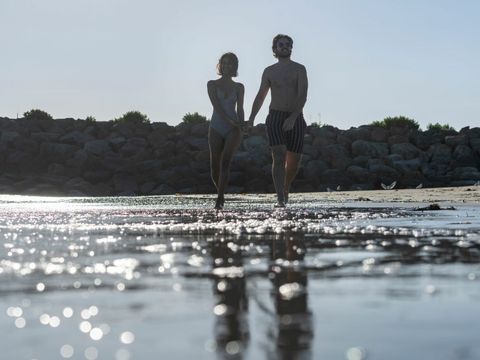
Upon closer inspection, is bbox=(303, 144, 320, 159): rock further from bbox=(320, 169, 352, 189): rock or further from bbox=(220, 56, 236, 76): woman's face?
bbox=(220, 56, 236, 76): woman's face

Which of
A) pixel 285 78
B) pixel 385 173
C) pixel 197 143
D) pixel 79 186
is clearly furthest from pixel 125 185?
pixel 285 78

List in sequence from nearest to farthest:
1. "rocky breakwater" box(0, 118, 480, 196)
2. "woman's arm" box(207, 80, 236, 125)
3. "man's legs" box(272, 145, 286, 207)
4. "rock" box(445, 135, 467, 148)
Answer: "man's legs" box(272, 145, 286, 207) < "woman's arm" box(207, 80, 236, 125) < "rocky breakwater" box(0, 118, 480, 196) < "rock" box(445, 135, 467, 148)

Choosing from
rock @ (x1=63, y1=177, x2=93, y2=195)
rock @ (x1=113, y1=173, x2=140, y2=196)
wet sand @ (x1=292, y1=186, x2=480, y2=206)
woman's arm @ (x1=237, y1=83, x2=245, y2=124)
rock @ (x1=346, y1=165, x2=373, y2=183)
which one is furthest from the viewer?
rock @ (x1=346, y1=165, x2=373, y2=183)

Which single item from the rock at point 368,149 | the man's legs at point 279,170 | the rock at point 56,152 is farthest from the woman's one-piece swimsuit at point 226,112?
the rock at point 368,149

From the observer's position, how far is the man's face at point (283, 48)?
11406 mm

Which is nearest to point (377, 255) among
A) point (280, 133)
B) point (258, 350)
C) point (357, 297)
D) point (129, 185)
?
point (357, 297)

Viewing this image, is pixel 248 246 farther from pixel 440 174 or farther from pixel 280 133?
pixel 440 174

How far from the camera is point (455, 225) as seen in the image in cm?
693

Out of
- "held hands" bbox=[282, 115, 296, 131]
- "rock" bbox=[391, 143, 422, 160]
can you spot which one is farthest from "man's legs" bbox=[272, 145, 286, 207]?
"rock" bbox=[391, 143, 422, 160]

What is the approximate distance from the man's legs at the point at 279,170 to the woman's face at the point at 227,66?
3.91ft

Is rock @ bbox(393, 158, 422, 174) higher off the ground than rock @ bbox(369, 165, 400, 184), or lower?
higher

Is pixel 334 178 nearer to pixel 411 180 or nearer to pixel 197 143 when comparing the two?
pixel 411 180

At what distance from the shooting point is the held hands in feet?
37.1

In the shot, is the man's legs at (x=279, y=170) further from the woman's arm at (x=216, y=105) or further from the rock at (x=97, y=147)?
the rock at (x=97, y=147)
